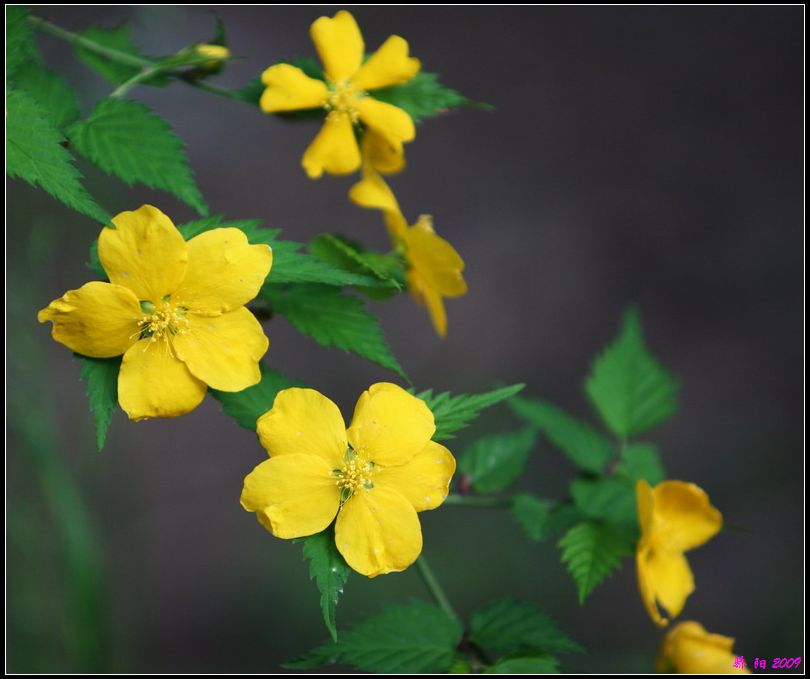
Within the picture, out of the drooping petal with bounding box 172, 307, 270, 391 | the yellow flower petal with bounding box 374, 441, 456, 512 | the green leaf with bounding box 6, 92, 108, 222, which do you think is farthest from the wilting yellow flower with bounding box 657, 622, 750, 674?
the green leaf with bounding box 6, 92, 108, 222

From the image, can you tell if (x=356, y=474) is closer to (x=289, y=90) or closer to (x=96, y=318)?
(x=96, y=318)

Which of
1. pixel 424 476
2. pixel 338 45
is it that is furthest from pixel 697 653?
pixel 338 45

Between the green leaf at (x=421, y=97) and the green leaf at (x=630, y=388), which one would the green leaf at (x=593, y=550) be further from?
the green leaf at (x=421, y=97)

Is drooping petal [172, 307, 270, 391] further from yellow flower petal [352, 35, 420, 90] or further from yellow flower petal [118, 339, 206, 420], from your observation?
yellow flower petal [352, 35, 420, 90]

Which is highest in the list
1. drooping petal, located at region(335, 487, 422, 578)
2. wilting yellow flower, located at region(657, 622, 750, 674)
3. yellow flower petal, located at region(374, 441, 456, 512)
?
yellow flower petal, located at region(374, 441, 456, 512)

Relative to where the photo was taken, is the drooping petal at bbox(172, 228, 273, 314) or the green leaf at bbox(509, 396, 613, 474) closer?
the drooping petal at bbox(172, 228, 273, 314)

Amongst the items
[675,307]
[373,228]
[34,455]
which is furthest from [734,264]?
[34,455]
